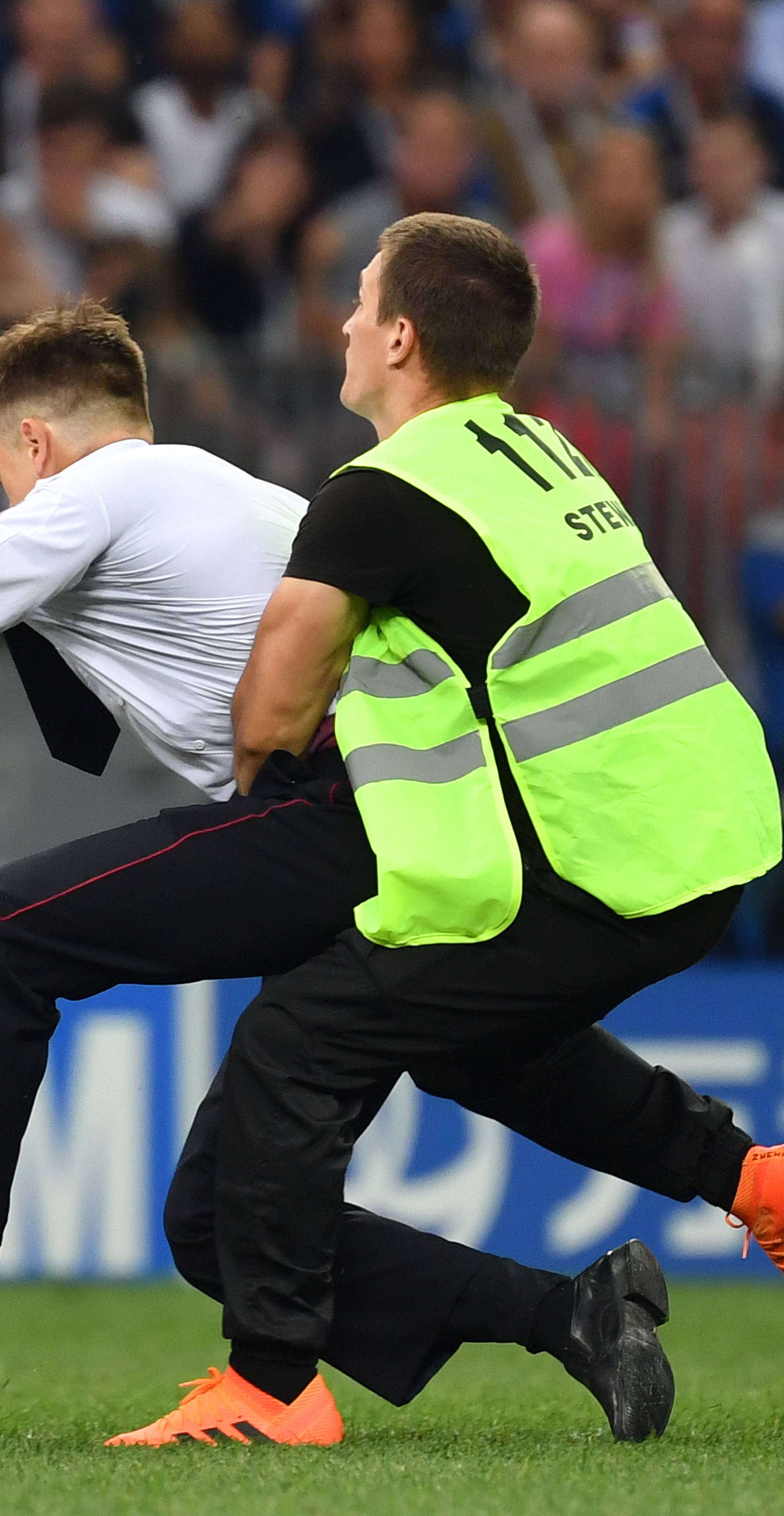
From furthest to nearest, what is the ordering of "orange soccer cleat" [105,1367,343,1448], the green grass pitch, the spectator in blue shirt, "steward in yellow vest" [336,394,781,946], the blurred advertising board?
1. the spectator in blue shirt
2. the blurred advertising board
3. "orange soccer cleat" [105,1367,343,1448]
4. "steward in yellow vest" [336,394,781,946]
5. the green grass pitch

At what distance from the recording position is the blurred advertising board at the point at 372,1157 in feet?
18.6

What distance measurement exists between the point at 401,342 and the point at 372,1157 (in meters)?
3.26

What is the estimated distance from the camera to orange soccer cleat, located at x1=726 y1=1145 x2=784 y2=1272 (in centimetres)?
308

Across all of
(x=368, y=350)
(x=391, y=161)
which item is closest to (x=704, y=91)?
(x=391, y=161)

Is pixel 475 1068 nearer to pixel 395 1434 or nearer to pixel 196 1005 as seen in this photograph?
pixel 395 1434

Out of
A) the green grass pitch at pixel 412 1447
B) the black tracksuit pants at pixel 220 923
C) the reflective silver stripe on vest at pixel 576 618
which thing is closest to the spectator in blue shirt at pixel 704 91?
the green grass pitch at pixel 412 1447

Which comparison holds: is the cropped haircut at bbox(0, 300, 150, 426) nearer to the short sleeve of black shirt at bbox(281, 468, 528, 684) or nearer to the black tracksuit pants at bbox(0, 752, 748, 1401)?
the short sleeve of black shirt at bbox(281, 468, 528, 684)

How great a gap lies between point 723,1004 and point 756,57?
4.56 metres

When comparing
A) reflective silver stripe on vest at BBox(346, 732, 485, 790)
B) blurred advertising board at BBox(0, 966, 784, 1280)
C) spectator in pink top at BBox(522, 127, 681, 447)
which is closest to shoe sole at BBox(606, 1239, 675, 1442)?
reflective silver stripe on vest at BBox(346, 732, 485, 790)

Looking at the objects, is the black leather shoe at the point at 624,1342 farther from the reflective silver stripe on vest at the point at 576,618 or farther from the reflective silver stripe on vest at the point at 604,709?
the reflective silver stripe on vest at the point at 576,618

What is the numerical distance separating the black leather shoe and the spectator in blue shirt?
613 centimetres

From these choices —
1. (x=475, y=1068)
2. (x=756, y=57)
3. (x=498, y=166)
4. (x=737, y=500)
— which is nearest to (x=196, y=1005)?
(x=737, y=500)

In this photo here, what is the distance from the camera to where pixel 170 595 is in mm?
3027

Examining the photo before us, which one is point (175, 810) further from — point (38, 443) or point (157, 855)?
point (38, 443)
